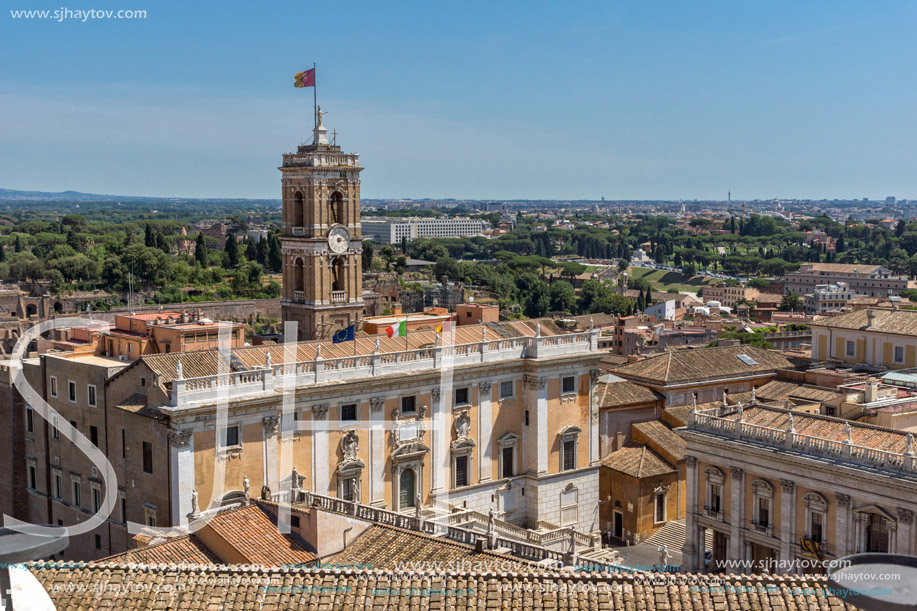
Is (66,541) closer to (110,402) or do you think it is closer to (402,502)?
(110,402)

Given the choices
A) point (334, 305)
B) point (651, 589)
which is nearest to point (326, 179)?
point (334, 305)

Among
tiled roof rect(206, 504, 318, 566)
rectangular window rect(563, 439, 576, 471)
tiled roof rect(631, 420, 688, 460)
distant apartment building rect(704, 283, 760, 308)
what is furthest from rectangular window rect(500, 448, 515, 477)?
distant apartment building rect(704, 283, 760, 308)

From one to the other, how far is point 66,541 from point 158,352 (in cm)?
2290

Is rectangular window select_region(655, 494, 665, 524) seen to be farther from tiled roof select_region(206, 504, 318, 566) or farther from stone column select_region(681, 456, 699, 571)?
tiled roof select_region(206, 504, 318, 566)

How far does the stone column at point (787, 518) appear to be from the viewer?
1091 inches

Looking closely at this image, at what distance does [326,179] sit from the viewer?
38.2 metres

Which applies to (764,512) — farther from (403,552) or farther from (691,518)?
(403,552)

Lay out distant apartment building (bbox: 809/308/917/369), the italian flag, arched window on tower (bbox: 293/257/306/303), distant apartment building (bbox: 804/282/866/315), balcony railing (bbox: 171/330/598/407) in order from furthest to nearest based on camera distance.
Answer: distant apartment building (bbox: 804/282/866/315)
distant apartment building (bbox: 809/308/917/369)
arched window on tower (bbox: 293/257/306/303)
the italian flag
balcony railing (bbox: 171/330/598/407)

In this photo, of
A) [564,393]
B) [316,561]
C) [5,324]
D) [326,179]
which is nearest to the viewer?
[316,561]

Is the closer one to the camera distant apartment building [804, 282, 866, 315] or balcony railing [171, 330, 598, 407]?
balcony railing [171, 330, 598, 407]

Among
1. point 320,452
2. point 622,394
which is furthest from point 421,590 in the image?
point 622,394

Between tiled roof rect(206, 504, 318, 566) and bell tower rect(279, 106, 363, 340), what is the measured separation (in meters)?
18.3

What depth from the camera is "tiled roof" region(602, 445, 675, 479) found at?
3616cm

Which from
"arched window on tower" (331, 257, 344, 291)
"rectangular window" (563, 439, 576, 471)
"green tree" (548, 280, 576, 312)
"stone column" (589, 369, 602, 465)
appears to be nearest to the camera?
"rectangular window" (563, 439, 576, 471)
